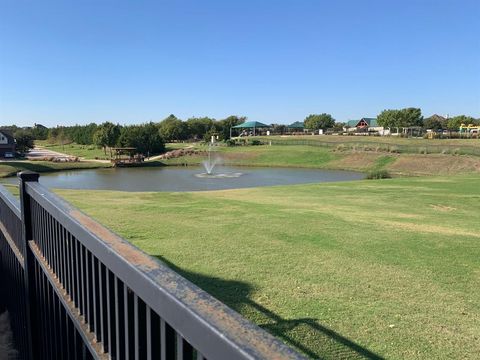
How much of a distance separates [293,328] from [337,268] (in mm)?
2245

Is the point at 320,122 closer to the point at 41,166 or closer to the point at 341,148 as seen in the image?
the point at 341,148

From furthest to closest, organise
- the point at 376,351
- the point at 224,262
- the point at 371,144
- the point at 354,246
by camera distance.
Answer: the point at 371,144
the point at 354,246
the point at 224,262
the point at 376,351

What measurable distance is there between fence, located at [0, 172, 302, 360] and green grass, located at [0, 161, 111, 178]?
4719cm

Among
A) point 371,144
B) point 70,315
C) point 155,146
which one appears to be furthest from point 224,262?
point 155,146

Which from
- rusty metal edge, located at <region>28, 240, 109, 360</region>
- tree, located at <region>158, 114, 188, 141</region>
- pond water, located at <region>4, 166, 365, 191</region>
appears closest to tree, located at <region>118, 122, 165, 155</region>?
tree, located at <region>158, 114, 188, 141</region>

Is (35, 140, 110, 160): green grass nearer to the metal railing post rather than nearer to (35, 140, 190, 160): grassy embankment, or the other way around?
(35, 140, 190, 160): grassy embankment

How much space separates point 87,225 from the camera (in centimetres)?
235

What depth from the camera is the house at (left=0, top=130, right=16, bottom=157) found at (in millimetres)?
72500

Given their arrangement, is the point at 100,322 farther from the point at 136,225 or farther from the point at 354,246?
the point at 136,225

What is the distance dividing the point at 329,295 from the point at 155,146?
76.4 metres

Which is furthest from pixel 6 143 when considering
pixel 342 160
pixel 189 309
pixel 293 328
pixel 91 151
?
pixel 189 309

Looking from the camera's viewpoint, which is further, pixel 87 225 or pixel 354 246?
pixel 354 246

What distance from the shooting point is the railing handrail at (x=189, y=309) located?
107 cm

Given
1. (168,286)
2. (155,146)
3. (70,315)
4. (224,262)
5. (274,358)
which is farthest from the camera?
(155,146)
